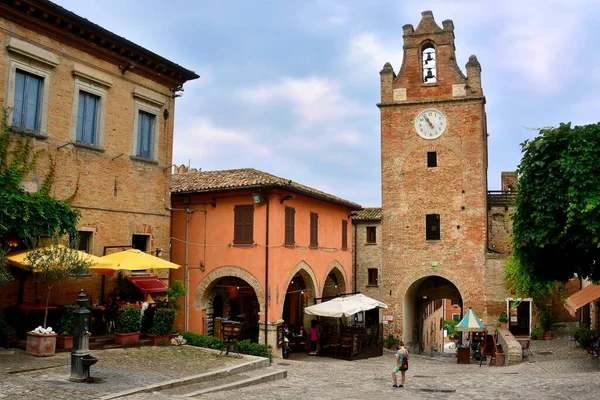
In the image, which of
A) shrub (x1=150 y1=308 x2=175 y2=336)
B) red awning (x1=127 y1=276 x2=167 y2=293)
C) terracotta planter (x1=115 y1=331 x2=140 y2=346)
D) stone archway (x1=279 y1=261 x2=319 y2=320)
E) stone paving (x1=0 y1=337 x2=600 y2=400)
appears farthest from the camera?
stone archway (x1=279 y1=261 x2=319 y2=320)

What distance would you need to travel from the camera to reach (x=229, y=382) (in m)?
12.9

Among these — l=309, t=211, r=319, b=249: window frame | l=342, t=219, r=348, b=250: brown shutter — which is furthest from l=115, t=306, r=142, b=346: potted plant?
l=342, t=219, r=348, b=250: brown shutter

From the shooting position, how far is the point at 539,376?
51.5 feet

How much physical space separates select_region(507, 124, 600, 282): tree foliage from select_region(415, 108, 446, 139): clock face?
13158mm

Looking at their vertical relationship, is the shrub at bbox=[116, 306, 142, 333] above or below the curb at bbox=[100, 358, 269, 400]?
above

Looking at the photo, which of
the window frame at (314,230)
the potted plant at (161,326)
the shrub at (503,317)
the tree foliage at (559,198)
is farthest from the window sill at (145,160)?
the shrub at (503,317)

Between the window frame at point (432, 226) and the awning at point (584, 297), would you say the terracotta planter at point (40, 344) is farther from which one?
the window frame at point (432, 226)

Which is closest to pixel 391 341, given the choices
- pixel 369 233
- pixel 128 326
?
pixel 369 233

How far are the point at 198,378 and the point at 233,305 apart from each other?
11432 mm

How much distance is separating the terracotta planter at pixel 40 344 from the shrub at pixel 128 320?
8.07ft

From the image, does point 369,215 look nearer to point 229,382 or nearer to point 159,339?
point 159,339

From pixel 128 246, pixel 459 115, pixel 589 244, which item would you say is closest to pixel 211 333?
pixel 128 246

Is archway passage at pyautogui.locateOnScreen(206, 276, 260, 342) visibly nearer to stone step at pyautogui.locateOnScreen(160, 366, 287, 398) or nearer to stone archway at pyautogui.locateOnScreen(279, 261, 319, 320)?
stone archway at pyautogui.locateOnScreen(279, 261, 319, 320)

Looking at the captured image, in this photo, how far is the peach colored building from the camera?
66.6 feet
